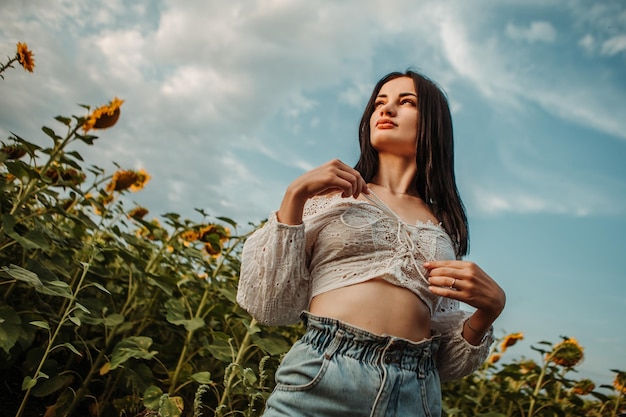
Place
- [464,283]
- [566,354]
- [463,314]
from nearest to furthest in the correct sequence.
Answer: [464,283] < [463,314] < [566,354]

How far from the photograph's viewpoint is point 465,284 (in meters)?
1.26

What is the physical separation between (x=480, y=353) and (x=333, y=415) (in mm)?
533

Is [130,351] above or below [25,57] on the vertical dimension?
below

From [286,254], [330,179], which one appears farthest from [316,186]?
[286,254]

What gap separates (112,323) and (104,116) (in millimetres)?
897

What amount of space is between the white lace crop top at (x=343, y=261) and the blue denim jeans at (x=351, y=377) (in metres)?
0.16

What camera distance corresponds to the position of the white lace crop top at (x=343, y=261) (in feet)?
4.37

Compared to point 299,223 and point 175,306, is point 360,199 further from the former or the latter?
→ point 175,306

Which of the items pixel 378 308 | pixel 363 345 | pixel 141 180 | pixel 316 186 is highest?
pixel 141 180

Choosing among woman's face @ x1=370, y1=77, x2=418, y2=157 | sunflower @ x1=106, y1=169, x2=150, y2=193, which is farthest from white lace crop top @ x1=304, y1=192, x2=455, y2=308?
sunflower @ x1=106, y1=169, x2=150, y2=193

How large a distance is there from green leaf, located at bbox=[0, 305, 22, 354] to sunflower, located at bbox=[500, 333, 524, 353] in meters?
2.73

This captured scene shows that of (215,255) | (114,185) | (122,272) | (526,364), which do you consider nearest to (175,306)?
(122,272)

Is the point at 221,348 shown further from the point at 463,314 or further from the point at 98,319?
the point at 463,314

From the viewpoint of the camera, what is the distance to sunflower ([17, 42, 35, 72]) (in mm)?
1819
